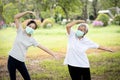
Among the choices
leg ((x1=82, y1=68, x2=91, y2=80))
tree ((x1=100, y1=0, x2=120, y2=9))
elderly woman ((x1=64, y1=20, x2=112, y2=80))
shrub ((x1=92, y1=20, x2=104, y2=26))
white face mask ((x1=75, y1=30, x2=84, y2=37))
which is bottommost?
leg ((x1=82, y1=68, x2=91, y2=80))

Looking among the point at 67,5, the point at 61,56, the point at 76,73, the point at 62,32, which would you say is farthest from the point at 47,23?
the point at 76,73

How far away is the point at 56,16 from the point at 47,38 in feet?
1.35

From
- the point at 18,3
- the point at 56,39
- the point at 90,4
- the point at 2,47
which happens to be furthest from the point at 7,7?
the point at 90,4

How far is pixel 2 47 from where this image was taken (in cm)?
488

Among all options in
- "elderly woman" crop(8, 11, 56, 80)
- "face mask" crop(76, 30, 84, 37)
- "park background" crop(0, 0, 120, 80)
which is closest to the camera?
"face mask" crop(76, 30, 84, 37)

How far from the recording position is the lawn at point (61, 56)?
473 centimetres

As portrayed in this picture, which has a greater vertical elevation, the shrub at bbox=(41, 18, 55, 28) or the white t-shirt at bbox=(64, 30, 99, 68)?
the shrub at bbox=(41, 18, 55, 28)

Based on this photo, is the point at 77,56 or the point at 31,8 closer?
the point at 77,56

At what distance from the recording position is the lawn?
4.73 metres

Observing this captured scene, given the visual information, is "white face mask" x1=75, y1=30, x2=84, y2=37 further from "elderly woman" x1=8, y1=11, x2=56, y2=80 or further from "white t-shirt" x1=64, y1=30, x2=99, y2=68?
"elderly woman" x1=8, y1=11, x2=56, y2=80

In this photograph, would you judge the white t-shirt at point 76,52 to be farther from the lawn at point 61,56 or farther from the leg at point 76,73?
the lawn at point 61,56

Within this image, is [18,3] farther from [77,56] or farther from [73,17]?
[77,56]

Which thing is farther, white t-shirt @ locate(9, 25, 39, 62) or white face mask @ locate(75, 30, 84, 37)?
white t-shirt @ locate(9, 25, 39, 62)

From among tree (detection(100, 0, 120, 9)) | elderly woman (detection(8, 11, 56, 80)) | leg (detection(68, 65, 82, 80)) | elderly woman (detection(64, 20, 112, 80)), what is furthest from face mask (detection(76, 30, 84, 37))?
tree (detection(100, 0, 120, 9))
